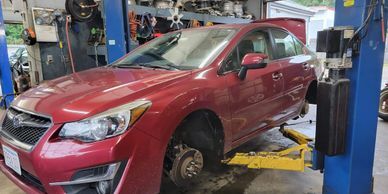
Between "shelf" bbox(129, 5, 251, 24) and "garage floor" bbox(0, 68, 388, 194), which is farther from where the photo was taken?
"shelf" bbox(129, 5, 251, 24)

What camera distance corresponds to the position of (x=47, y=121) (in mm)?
1604

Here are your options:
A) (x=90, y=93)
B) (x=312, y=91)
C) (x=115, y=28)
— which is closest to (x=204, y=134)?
(x=90, y=93)

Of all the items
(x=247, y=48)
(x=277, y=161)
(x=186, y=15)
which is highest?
(x=186, y=15)

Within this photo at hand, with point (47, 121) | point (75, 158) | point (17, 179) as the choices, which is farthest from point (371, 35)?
point (17, 179)

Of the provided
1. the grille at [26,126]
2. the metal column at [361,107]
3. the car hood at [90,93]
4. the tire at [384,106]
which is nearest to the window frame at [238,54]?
the car hood at [90,93]

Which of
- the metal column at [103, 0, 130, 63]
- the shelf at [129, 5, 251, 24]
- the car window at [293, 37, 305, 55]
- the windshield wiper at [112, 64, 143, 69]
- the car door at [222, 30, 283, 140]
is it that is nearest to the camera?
the car door at [222, 30, 283, 140]

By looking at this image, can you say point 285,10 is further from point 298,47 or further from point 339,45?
point 339,45

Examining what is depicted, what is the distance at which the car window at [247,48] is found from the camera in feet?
7.62

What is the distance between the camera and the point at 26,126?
170 cm

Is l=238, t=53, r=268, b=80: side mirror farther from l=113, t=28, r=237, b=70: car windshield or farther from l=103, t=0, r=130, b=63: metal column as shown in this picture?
l=103, t=0, r=130, b=63: metal column

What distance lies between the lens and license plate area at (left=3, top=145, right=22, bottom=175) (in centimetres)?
169

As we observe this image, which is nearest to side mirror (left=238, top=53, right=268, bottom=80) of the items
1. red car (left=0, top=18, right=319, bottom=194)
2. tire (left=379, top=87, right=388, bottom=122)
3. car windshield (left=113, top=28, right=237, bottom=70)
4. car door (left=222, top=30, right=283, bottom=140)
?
red car (left=0, top=18, right=319, bottom=194)

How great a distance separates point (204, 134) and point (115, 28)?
2692 mm

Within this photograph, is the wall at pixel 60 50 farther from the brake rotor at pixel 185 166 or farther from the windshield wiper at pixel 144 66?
the brake rotor at pixel 185 166
